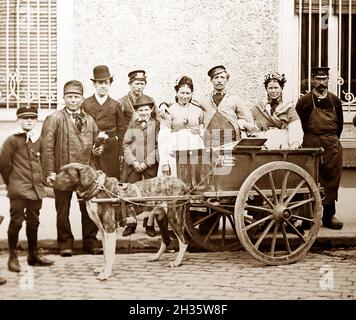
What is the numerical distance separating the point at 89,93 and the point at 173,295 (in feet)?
5.46

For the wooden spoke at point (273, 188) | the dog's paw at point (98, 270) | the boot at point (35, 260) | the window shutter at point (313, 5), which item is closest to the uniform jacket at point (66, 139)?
the boot at point (35, 260)

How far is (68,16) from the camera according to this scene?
593 cm

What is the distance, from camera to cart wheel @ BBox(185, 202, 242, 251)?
Result: 5.95 meters

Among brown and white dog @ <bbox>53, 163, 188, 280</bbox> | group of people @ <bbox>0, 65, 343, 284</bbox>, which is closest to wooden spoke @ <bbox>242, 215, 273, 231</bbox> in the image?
brown and white dog @ <bbox>53, 163, 188, 280</bbox>

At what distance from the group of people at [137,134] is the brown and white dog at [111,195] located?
8.5 inches

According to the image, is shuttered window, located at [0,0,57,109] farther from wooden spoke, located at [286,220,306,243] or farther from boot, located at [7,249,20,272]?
wooden spoke, located at [286,220,306,243]

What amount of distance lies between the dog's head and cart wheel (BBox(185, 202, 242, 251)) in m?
0.91

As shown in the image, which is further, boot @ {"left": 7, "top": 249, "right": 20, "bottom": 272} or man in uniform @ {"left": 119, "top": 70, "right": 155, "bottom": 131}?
man in uniform @ {"left": 119, "top": 70, "right": 155, "bottom": 131}

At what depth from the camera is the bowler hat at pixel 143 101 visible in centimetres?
593

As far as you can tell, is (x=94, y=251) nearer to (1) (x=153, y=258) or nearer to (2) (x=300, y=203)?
(1) (x=153, y=258)

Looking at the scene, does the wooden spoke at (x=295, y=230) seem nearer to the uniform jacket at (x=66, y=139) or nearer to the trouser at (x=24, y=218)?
the uniform jacket at (x=66, y=139)

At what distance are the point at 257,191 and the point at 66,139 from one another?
133 centimetres

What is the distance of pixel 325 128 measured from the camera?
20.6 ft
